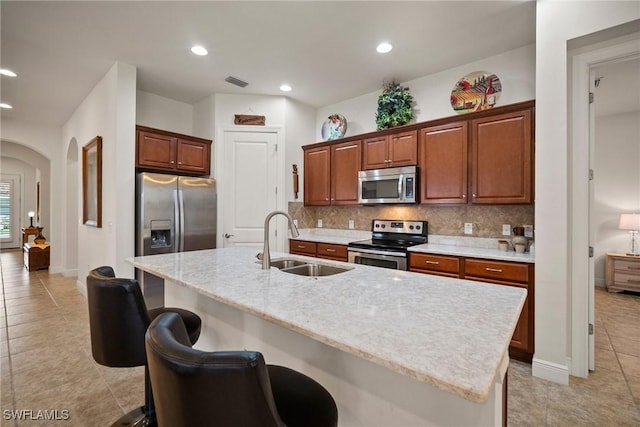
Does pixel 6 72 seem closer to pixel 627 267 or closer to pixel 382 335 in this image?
pixel 382 335

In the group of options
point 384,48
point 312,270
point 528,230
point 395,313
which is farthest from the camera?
point 384,48

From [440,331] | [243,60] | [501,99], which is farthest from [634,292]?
[243,60]

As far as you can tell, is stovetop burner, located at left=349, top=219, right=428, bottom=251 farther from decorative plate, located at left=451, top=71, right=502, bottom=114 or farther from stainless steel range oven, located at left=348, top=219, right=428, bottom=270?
decorative plate, located at left=451, top=71, right=502, bottom=114

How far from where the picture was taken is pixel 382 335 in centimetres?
88

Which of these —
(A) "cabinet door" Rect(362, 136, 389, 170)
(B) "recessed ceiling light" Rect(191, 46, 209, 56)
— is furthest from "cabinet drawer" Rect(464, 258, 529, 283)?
(B) "recessed ceiling light" Rect(191, 46, 209, 56)

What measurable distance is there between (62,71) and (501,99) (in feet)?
16.6

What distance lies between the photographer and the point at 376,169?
12.4 feet

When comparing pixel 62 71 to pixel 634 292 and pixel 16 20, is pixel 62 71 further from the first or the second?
pixel 634 292

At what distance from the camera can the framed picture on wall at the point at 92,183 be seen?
3.74m

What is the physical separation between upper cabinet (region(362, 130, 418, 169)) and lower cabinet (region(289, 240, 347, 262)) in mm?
1125

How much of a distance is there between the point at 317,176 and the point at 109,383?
324 cm

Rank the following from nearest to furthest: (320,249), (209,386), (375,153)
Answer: (209,386) → (375,153) → (320,249)

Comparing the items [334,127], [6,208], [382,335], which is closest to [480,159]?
[334,127]

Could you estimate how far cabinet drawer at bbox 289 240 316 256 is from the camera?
411 cm
